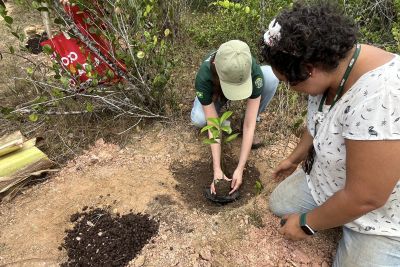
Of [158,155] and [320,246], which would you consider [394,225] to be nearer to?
[320,246]

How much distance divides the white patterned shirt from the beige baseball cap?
376mm

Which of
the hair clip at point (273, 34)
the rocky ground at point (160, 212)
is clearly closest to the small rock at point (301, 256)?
the rocky ground at point (160, 212)

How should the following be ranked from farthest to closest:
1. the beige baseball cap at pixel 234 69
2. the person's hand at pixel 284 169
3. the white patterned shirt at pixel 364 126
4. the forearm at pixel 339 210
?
the person's hand at pixel 284 169, the beige baseball cap at pixel 234 69, the forearm at pixel 339 210, the white patterned shirt at pixel 364 126

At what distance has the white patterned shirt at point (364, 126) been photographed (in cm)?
118

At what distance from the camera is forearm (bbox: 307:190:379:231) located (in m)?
1.35

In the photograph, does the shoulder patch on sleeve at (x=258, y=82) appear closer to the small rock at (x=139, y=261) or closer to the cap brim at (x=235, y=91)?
the cap brim at (x=235, y=91)

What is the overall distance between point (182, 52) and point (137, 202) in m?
1.86

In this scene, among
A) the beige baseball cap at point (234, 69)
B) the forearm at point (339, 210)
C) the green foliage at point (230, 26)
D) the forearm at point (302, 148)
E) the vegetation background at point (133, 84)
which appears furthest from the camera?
the green foliage at point (230, 26)

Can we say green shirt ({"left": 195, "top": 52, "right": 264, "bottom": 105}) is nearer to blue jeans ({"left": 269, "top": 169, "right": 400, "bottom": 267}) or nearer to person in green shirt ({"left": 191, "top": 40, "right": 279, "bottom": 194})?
person in green shirt ({"left": 191, "top": 40, "right": 279, "bottom": 194})

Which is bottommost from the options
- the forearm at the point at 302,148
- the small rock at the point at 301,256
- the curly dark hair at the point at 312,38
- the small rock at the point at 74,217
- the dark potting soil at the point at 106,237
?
the small rock at the point at 301,256

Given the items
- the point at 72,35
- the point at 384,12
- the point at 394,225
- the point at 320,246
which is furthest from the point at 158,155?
the point at 384,12

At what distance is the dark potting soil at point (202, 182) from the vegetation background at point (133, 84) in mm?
383

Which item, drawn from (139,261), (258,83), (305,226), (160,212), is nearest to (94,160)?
(160,212)

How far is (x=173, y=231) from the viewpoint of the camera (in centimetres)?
202
